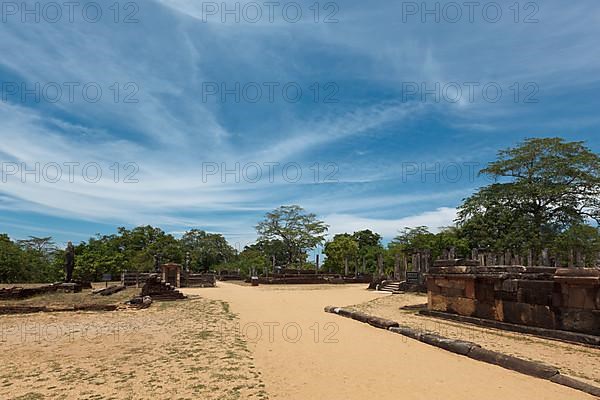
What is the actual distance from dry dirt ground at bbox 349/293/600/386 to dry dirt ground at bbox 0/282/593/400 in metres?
1.06

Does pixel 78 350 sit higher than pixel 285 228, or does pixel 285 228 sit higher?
pixel 285 228

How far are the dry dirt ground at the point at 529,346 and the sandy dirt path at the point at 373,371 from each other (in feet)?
3.42

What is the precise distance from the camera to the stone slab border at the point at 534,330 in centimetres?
811

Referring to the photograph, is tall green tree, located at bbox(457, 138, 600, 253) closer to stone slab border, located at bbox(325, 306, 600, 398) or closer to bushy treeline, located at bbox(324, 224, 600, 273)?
bushy treeline, located at bbox(324, 224, 600, 273)

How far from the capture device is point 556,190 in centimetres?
2486

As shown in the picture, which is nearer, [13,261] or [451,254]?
[451,254]

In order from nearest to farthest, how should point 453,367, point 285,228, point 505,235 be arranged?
1. point 453,367
2. point 505,235
3. point 285,228

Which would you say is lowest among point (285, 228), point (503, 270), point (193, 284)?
point (193, 284)

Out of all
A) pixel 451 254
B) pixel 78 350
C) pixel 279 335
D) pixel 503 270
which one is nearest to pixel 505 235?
pixel 451 254

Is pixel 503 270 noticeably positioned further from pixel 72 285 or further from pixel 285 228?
pixel 285 228

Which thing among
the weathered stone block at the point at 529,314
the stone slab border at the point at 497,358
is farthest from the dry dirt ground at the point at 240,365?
the weathered stone block at the point at 529,314

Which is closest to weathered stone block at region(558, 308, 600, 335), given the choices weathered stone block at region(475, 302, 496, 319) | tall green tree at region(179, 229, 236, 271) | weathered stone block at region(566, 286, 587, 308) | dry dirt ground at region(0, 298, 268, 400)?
weathered stone block at region(566, 286, 587, 308)

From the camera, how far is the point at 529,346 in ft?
26.3

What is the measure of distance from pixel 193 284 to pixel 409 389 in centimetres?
2743
